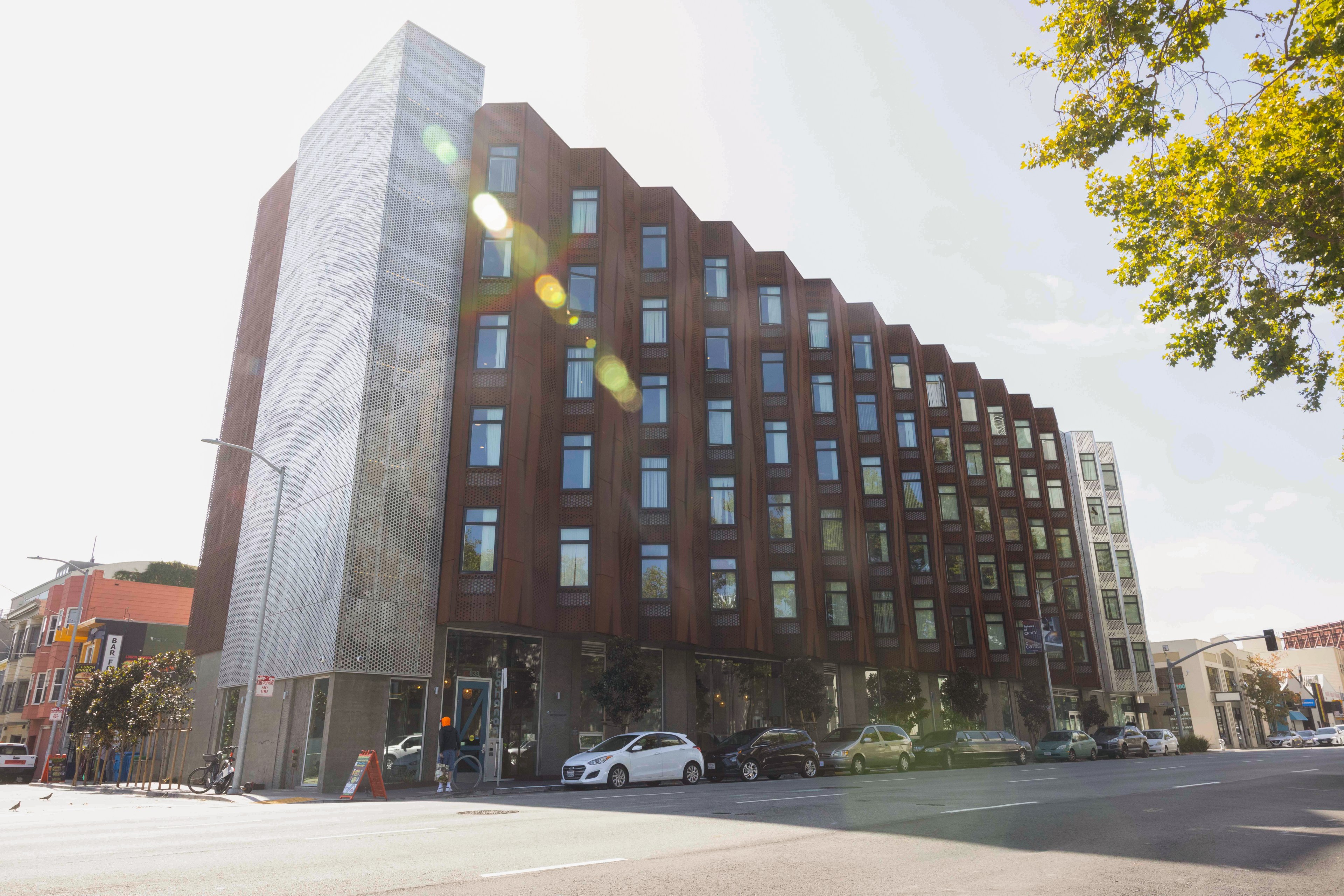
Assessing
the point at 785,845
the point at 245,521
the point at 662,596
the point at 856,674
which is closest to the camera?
the point at 785,845

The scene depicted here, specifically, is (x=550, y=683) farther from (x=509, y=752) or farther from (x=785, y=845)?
(x=785, y=845)

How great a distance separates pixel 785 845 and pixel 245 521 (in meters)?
30.1

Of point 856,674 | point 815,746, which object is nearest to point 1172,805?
point 815,746

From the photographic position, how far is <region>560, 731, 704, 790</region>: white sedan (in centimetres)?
2208

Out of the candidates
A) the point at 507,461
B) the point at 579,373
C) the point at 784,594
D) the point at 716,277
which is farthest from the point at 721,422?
the point at 507,461

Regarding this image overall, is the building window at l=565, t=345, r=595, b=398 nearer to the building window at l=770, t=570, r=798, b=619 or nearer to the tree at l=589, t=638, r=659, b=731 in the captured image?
the tree at l=589, t=638, r=659, b=731

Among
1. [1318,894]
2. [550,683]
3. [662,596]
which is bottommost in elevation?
[1318,894]

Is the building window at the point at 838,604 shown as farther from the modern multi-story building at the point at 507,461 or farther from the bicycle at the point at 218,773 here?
the bicycle at the point at 218,773

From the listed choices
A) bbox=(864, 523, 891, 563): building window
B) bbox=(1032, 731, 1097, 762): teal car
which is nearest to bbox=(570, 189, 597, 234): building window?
bbox=(864, 523, 891, 563): building window

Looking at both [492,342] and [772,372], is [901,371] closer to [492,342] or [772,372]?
[772,372]

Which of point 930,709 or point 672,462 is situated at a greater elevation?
point 672,462

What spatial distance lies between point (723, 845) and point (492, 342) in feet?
75.0

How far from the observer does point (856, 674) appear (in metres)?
41.5

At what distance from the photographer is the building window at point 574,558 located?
29.1 meters
